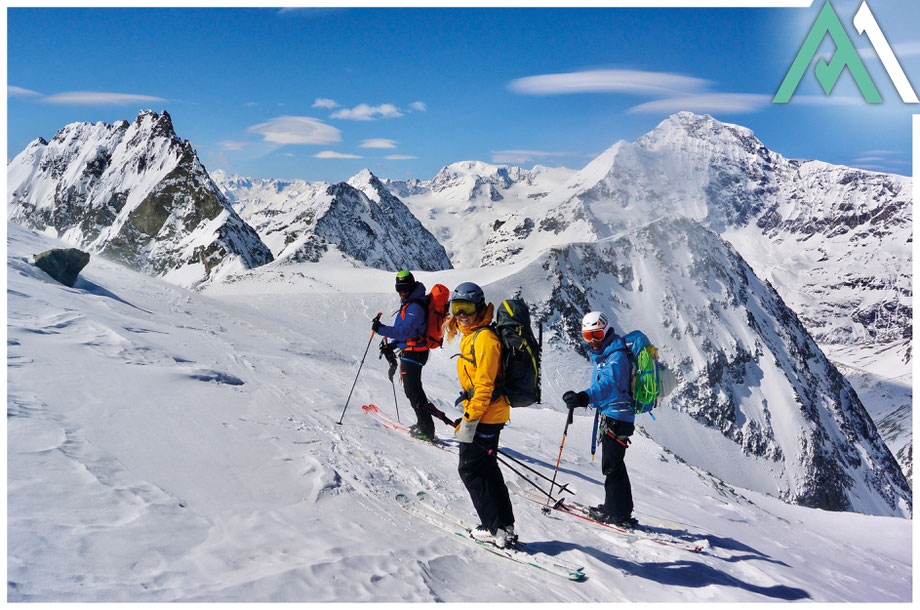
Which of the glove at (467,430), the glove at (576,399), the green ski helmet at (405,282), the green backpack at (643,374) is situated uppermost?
the green ski helmet at (405,282)

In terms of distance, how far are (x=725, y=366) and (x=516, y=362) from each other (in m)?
65.8

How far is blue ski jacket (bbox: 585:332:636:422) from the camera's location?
286 inches

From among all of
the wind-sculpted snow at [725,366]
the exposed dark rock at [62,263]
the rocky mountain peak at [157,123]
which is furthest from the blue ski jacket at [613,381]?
the rocky mountain peak at [157,123]

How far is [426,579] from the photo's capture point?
518cm

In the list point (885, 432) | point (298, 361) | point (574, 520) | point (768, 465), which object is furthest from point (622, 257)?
point (885, 432)

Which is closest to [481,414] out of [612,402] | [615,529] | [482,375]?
[482,375]

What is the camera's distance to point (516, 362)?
5.84 meters

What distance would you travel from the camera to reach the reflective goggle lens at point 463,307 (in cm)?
597

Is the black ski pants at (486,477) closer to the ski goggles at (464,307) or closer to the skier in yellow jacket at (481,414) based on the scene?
the skier in yellow jacket at (481,414)

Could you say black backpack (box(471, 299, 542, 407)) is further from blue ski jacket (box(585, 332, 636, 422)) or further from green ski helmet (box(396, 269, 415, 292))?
green ski helmet (box(396, 269, 415, 292))

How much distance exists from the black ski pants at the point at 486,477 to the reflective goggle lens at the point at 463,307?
131 centimetres

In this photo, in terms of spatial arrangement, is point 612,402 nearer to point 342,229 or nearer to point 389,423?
point 389,423

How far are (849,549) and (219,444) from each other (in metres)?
11.6

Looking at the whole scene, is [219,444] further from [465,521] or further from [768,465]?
[768,465]
